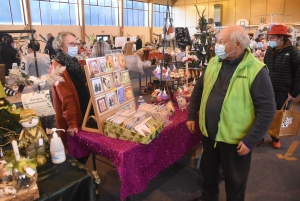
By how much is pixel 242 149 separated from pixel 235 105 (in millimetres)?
271

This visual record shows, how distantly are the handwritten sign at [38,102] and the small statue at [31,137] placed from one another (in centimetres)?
10

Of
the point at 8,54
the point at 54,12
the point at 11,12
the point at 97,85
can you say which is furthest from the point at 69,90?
the point at 54,12

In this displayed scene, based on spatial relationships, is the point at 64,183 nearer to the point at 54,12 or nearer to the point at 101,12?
the point at 54,12

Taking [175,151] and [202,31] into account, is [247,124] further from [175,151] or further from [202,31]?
[202,31]

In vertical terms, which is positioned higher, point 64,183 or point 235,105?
point 235,105

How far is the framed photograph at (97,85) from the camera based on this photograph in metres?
1.58

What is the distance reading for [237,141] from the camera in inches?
59.8

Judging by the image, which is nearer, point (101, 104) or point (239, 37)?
point (239, 37)

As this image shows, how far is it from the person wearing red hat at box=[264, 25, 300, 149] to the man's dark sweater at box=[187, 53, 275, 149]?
1.47 meters

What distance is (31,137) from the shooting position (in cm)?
122

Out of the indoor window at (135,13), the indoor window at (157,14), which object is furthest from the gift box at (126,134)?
the indoor window at (157,14)

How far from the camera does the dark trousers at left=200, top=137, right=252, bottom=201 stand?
1578 mm

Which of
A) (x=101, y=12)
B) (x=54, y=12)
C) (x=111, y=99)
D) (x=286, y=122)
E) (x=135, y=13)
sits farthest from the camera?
(x=135, y=13)

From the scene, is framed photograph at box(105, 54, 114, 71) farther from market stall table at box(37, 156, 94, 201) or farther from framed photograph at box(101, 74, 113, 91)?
market stall table at box(37, 156, 94, 201)
